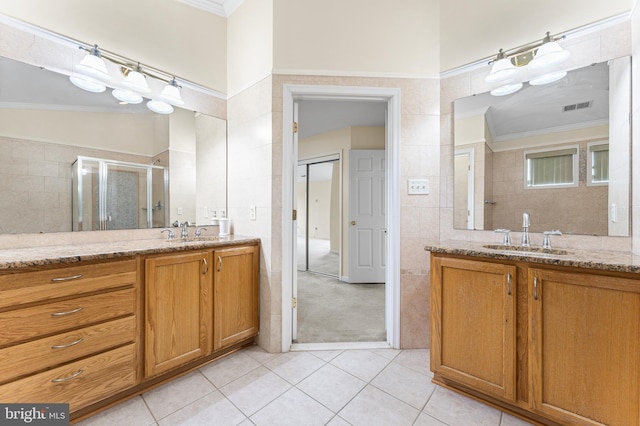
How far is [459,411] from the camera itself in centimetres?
145

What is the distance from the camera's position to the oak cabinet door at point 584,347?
1.08 m

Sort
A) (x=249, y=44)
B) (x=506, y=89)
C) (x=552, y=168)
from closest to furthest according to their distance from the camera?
1. (x=552, y=168)
2. (x=506, y=89)
3. (x=249, y=44)

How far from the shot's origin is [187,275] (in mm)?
1687

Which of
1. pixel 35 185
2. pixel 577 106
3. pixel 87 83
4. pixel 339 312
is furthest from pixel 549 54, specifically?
pixel 35 185

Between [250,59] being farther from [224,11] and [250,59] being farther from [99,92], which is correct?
[99,92]

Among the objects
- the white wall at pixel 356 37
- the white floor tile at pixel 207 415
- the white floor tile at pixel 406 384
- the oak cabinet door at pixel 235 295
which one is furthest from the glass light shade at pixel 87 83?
the white floor tile at pixel 406 384

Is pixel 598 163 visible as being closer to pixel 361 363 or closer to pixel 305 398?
pixel 361 363

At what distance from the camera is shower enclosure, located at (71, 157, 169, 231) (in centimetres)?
175

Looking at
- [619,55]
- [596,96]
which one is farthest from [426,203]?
[619,55]

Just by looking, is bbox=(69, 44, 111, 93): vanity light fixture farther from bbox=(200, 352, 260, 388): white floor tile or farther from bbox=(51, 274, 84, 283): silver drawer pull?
bbox=(200, 352, 260, 388): white floor tile

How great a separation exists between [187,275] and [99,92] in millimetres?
1450

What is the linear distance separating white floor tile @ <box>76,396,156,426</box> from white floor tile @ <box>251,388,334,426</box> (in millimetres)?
568

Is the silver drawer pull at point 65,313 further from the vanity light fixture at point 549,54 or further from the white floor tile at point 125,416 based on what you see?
the vanity light fixture at point 549,54

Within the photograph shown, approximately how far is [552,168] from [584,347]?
3.71 feet
